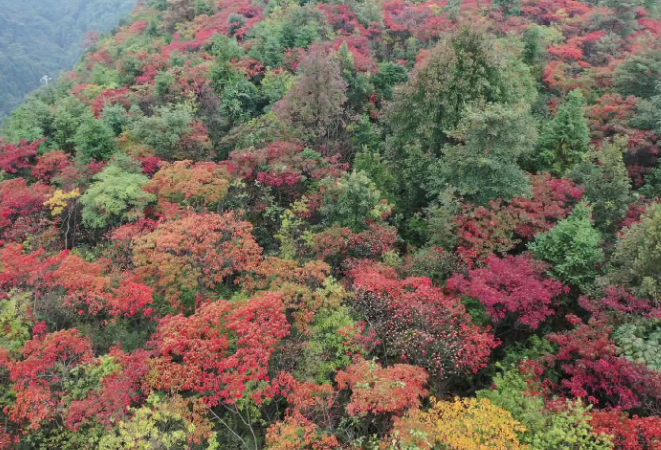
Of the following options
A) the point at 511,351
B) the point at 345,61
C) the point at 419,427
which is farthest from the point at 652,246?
the point at 345,61

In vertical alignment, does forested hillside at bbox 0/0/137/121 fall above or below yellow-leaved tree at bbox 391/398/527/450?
above

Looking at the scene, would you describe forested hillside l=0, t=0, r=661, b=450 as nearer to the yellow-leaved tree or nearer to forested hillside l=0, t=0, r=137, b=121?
the yellow-leaved tree

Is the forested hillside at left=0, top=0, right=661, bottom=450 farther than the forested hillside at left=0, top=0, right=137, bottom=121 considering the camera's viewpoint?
No

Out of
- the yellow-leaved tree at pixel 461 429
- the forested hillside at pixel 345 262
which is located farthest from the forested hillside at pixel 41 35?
the yellow-leaved tree at pixel 461 429

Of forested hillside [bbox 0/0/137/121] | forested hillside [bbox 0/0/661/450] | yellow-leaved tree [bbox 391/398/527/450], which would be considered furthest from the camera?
forested hillside [bbox 0/0/137/121]

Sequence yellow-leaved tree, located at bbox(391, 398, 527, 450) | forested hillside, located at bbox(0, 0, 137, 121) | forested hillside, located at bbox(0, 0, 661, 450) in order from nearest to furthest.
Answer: yellow-leaved tree, located at bbox(391, 398, 527, 450) → forested hillside, located at bbox(0, 0, 661, 450) → forested hillside, located at bbox(0, 0, 137, 121)

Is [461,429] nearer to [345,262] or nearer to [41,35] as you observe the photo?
[345,262]

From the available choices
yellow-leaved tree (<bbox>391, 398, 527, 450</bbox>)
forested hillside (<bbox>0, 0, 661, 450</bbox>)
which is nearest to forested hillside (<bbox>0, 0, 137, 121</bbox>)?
forested hillside (<bbox>0, 0, 661, 450</bbox>)
